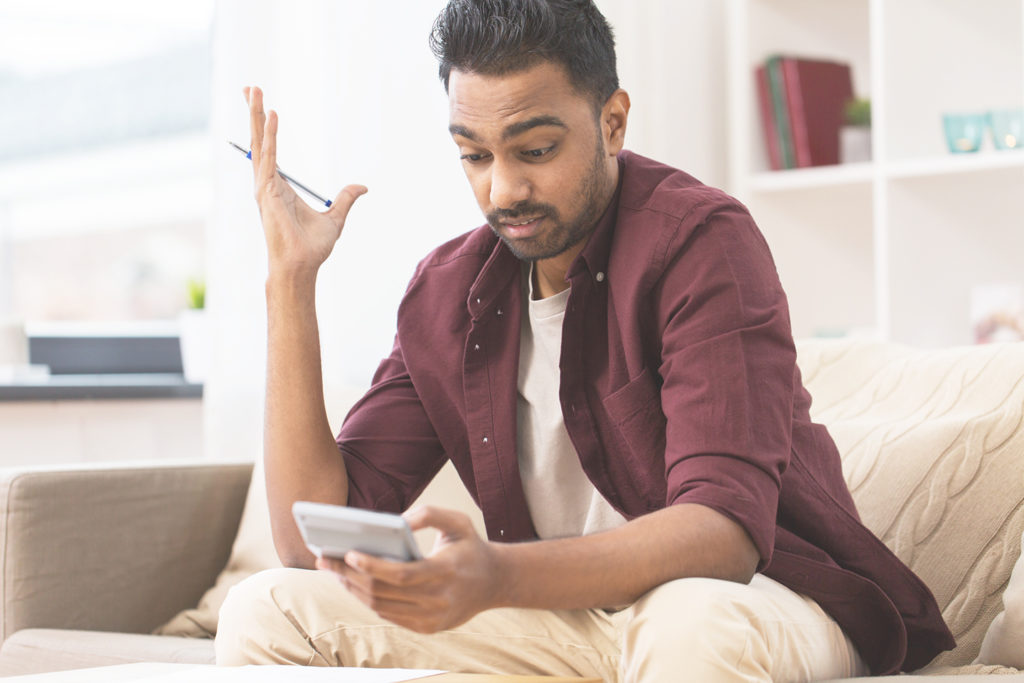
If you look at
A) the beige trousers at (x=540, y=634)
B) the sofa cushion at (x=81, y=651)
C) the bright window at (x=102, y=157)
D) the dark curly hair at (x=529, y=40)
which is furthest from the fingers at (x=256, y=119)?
the bright window at (x=102, y=157)

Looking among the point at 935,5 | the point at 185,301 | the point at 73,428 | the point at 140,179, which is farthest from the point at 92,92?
the point at 935,5

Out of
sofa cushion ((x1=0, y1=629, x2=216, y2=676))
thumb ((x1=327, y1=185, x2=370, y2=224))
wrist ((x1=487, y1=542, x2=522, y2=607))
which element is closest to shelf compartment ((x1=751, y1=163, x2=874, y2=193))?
thumb ((x1=327, y1=185, x2=370, y2=224))

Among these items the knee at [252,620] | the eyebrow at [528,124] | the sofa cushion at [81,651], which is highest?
the eyebrow at [528,124]

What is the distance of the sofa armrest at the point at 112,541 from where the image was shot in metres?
1.70

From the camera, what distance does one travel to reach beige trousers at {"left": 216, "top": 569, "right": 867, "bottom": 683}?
106cm

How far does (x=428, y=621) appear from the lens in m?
0.95

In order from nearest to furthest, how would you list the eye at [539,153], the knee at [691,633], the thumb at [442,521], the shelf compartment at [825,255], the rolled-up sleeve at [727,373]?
the thumb at [442,521]
the knee at [691,633]
the rolled-up sleeve at [727,373]
the eye at [539,153]
the shelf compartment at [825,255]

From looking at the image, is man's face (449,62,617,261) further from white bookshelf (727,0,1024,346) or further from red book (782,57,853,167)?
red book (782,57,853,167)

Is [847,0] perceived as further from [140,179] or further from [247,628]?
[247,628]

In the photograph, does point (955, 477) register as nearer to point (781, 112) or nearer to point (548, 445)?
point (548, 445)

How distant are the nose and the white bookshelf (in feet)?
4.56

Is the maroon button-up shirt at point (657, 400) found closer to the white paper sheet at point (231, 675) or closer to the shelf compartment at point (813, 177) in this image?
the white paper sheet at point (231, 675)

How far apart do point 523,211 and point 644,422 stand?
0.28 metres

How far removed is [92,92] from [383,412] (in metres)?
1.77
